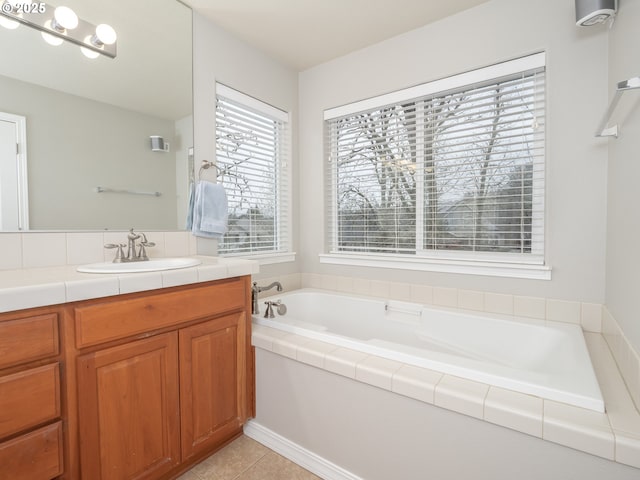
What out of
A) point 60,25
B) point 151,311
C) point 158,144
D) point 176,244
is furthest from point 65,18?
point 151,311

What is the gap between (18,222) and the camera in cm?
143

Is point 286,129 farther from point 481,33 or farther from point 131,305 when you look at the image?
point 131,305

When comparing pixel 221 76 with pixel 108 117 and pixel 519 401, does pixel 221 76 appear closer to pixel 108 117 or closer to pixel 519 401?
pixel 108 117

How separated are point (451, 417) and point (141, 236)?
1.72 metres

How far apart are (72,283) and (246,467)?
1202mm

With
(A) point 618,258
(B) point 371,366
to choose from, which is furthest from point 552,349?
(B) point 371,366

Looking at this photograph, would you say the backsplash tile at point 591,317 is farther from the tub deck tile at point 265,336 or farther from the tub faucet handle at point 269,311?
the tub faucet handle at point 269,311

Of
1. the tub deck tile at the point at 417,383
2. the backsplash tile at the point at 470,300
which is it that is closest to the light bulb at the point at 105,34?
the tub deck tile at the point at 417,383

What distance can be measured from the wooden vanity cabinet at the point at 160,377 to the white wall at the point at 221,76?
2.34 feet

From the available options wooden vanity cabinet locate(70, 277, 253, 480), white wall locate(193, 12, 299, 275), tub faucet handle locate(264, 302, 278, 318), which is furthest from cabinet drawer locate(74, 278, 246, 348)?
white wall locate(193, 12, 299, 275)

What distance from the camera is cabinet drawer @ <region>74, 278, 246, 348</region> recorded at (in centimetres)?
116

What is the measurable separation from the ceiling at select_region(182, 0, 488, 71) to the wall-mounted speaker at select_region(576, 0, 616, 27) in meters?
0.66

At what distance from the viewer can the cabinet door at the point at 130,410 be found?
1179mm

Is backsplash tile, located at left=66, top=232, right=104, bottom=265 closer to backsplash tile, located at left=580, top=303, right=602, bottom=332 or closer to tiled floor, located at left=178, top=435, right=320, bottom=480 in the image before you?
tiled floor, located at left=178, top=435, right=320, bottom=480
